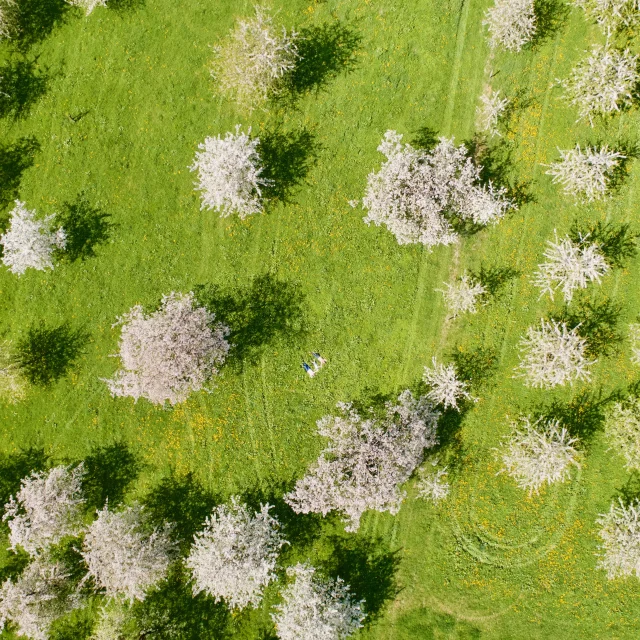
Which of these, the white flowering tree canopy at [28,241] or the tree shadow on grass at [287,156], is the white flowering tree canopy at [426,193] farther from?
the white flowering tree canopy at [28,241]

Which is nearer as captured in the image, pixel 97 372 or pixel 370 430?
pixel 370 430

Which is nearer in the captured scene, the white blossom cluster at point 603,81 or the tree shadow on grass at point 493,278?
the white blossom cluster at point 603,81

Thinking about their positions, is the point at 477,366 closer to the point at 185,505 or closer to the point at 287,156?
the point at 287,156

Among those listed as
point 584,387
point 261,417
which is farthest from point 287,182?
point 584,387

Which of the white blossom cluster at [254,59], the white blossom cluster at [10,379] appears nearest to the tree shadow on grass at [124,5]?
the white blossom cluster at [254,59]

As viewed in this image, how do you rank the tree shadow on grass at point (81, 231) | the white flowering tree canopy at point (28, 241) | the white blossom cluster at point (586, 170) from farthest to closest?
the tree shadow on grass at point (81, 231), the white flowering tree canopy at point (28, 241), the white blossom cluster at point (586, 170)

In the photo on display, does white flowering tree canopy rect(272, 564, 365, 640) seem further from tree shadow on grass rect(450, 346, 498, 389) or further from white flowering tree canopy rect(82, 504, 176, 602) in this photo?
tree shadow on grass rect(450, 346, 498, 389)

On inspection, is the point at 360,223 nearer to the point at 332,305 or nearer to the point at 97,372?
the point at 332,305
